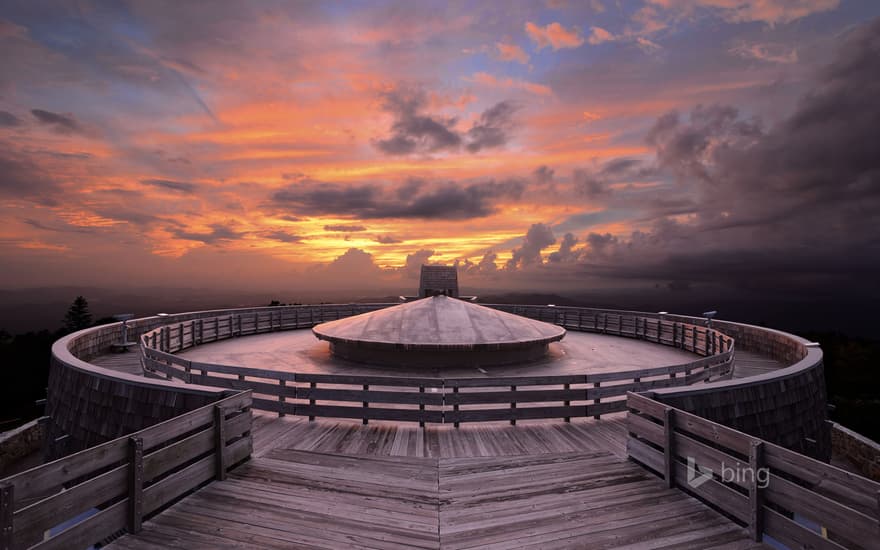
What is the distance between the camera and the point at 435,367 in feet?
59.0

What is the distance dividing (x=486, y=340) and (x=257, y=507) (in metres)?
12.6

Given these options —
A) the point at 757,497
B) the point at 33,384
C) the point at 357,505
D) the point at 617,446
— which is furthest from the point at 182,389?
the point at 33,384

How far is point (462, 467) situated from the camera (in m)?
7.97

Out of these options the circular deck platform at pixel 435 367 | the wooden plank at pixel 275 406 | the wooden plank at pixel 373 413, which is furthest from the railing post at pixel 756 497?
the circular deck platform at pixel 435 367

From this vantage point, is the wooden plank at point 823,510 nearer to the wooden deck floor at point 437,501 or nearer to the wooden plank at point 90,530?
the wooden deck floor at point 437,501

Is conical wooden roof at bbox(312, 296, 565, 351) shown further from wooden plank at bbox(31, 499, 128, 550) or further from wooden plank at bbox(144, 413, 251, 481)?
wooden plank at bbox(31, 499, 128, 550)

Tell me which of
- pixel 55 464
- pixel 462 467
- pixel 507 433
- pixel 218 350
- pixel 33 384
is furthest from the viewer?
pixel 33 384

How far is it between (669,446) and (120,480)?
7.95 meters

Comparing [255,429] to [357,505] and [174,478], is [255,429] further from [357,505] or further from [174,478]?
[357,505]

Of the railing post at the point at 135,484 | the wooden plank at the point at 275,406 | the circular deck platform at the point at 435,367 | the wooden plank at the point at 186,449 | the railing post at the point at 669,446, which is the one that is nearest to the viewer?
the railing post at the point at 135,484

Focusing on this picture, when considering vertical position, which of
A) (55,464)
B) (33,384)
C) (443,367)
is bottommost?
(33,384)

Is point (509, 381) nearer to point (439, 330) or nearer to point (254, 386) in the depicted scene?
point (254, 386)

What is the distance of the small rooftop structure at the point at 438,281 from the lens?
36031 mm

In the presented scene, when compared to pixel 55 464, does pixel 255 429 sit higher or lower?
lower
